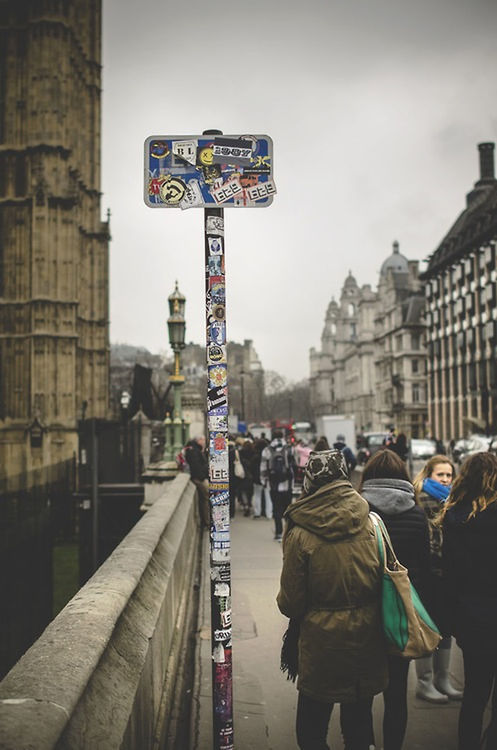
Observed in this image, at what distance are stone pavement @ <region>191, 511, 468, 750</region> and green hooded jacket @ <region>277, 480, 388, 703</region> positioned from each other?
145 cm

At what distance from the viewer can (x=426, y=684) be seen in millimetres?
5781

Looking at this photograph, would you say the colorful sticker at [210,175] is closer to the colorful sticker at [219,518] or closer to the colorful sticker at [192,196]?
the colorful sticker at [192,196]

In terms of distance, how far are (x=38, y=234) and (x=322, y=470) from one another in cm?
3430

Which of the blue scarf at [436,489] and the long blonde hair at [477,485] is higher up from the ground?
the long blonde hair at [477,485]

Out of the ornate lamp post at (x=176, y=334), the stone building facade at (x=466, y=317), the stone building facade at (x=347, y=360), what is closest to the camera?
the ornate lamp post at (x=176, y=334)

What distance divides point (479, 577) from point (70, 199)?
1369 inches

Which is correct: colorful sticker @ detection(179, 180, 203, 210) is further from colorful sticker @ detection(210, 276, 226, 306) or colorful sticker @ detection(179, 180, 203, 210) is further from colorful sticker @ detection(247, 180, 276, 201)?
colorful sticker @ detection(210, 276, 226, 306)

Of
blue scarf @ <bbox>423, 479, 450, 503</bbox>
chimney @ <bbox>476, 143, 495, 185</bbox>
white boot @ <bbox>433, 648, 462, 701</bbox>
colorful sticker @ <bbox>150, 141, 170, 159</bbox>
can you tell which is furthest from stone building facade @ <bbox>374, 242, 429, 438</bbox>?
colorful sticker @ <bbox>150, 141, 170, 159</bbox>

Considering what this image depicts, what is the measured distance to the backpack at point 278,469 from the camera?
1313cm

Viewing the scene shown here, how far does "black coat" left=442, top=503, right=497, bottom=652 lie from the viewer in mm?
4215

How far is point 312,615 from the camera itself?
3697mm

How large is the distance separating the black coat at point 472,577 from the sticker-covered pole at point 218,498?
4.48ft

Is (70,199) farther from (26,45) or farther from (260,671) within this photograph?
(260,671)

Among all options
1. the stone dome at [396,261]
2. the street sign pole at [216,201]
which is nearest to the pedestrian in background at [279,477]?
the street sign pole at [216,201]
